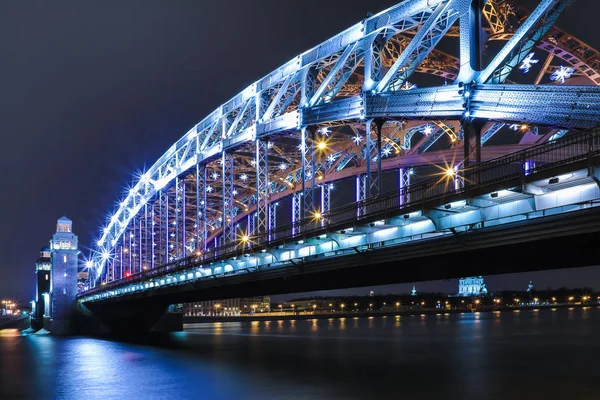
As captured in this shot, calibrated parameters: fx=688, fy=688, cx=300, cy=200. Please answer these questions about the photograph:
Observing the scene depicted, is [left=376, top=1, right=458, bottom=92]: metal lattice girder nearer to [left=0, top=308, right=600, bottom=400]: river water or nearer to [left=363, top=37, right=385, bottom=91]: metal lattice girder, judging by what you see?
[left=363, top=37, right=385, bottom=91]: metal lattice girder

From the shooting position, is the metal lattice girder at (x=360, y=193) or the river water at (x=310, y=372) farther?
the metal lattice girder at (x=360, y=193)

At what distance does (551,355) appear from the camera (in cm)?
5134

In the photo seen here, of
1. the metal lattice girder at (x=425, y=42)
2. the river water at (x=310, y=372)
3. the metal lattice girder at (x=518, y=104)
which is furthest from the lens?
the metal lattice girder at (x=425, y=42)

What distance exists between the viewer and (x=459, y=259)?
2964 centimetres

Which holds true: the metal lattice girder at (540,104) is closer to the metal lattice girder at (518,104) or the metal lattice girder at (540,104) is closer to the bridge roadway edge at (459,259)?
the metal lattice girder at (518,104)

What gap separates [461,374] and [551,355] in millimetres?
17030

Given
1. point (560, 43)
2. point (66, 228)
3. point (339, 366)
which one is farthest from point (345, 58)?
point (66, 228)

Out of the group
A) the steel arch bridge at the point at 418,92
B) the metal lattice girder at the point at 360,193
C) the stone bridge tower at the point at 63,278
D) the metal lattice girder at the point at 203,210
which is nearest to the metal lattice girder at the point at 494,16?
the steel arch bridge at the point at 418,92

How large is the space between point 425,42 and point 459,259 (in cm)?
1335

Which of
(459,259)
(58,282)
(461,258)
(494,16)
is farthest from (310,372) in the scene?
(58,282)

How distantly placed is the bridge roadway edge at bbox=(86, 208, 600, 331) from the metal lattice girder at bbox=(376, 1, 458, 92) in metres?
10.2

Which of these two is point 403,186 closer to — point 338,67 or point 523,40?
point 338,67

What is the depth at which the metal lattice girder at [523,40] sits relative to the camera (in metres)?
29.3

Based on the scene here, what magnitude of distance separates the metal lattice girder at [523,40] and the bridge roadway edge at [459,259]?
28.1 ft
